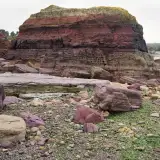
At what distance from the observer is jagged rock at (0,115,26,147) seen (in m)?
6.06

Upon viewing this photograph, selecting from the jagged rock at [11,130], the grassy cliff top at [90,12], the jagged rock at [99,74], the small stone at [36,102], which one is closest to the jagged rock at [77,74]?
the jagged rock at [99,74]

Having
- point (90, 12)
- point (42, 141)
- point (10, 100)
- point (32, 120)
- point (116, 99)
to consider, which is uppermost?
point (90, 12)

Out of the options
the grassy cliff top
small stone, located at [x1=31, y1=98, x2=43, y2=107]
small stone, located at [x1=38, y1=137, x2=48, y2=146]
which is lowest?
small stone, located at [x1=38, y1=137, x2=48, y2=146]

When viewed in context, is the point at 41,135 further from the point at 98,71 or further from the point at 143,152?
the point at 98,71

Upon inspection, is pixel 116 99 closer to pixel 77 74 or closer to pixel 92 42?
pixel 77 74

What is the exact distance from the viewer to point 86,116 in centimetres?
734

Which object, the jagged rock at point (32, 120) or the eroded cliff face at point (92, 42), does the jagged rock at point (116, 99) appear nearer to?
the jagged rock at point (32, 120)

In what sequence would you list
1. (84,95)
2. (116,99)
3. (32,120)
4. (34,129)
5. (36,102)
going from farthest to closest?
(84,95)
(36,102)
(116,99)
(32,120)
(34,129)

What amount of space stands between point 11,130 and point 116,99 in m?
2.51

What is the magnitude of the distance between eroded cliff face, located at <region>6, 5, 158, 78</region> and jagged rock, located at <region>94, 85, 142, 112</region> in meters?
9.62

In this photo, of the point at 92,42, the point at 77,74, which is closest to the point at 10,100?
the point at 77,74

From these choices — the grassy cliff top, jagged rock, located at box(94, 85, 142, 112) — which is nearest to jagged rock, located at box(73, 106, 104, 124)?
jagged rock, located at box(94, 85, 142, 112)

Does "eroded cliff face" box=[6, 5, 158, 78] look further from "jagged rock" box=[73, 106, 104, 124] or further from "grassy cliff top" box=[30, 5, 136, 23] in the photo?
"jagged rock" box=[73, 106, 104, 124]

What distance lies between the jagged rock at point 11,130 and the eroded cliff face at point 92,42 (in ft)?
38.8
